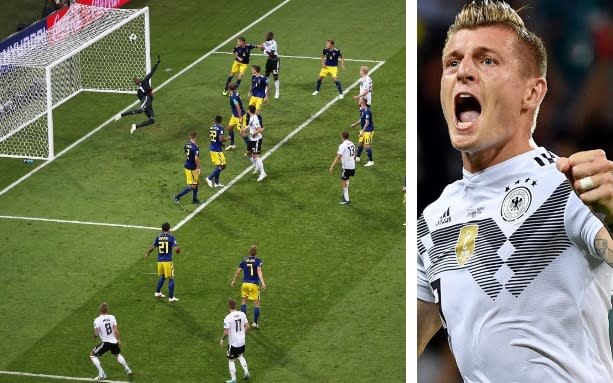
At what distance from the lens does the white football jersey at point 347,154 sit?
70.8 ft

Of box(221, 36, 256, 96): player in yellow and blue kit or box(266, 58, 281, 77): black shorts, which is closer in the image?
box(266, 58, 281, 77): black shorts

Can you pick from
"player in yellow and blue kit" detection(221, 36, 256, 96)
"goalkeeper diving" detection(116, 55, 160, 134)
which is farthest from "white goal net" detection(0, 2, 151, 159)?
"player in yellow and blue kit" detection(221, 36, 256, 96)

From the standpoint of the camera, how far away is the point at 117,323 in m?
19.0

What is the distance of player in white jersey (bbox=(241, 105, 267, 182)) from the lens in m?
22.5

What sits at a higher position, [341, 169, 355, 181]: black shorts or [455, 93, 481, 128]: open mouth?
[341, 169, 355, 181]: black shorts

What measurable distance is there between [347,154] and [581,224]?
1593 cm

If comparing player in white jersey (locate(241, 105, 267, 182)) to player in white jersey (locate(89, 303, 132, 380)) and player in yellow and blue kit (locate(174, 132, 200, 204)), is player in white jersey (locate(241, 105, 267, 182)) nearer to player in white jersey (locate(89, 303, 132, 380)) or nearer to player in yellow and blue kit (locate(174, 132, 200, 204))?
player in yellow and blue kit (locate(174, 132, 200, 204))

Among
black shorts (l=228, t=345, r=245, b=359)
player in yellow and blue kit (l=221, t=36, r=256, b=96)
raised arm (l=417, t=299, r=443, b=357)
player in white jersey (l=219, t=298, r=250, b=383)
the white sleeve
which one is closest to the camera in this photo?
the white sleeve

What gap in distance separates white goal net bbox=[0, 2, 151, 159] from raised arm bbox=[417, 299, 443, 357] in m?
17.7

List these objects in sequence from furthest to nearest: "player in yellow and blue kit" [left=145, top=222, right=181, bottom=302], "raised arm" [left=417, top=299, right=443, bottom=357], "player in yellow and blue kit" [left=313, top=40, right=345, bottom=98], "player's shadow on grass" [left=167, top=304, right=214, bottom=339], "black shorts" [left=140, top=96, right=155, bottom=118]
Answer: "player in yellow and blue kit" [left=313, top=40, right=345, bottom=98]
"black shorts" [left=140, top=96, right=155, bottom=118]
"player in yellow and blue kit" [left=145, top=222, right=181, bottom=302]
"player's shadow on grass" [left=167, top=304, right=214, bottom=339]
"raised arm" [left=417, top=299, right=443, bottom=357]

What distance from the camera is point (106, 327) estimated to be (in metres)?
17.3

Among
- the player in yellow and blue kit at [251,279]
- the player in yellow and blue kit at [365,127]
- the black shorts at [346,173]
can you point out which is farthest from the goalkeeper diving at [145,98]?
the player in yellow and blue kit at [251,279]

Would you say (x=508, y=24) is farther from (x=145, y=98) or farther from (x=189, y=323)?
(x=145, y=98)

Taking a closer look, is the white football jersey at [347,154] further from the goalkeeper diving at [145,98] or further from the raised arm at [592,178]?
the raised arm at [592,178]
